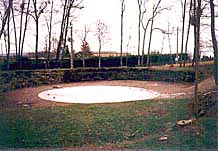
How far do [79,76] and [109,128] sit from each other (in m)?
11.7

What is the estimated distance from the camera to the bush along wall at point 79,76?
13809 millimetres

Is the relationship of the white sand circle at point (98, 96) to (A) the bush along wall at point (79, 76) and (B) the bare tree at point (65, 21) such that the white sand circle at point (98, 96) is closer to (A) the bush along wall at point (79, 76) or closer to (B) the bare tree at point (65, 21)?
(A) the bush along wall at point (79, 76)

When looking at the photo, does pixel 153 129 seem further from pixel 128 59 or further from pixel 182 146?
pixel 128 59

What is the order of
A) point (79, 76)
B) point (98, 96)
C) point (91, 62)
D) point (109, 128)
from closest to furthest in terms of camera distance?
point (109, 128)
point (98, 96)
point (79, 76)
point (91, 62)

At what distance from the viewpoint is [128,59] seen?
23.9 m

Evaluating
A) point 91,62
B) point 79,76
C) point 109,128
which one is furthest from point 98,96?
point 91,62

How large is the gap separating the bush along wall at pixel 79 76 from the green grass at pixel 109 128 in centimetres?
674

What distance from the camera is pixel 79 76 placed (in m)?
17.0

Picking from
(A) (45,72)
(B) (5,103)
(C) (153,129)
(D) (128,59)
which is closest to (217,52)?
(C) (153,129)

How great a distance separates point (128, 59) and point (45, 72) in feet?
30.9

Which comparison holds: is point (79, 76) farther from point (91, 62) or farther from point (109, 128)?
point (109, 128)

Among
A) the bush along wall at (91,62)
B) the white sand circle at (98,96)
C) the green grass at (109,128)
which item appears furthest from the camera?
the bush along wall at (91,62)

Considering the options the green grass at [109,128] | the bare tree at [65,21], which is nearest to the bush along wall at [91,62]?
the bare tree at [65,21]

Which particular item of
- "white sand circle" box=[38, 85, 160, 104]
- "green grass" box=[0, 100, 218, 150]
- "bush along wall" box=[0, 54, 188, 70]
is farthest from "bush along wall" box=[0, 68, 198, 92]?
"green grass" box=[0, 100, 218, 150]
